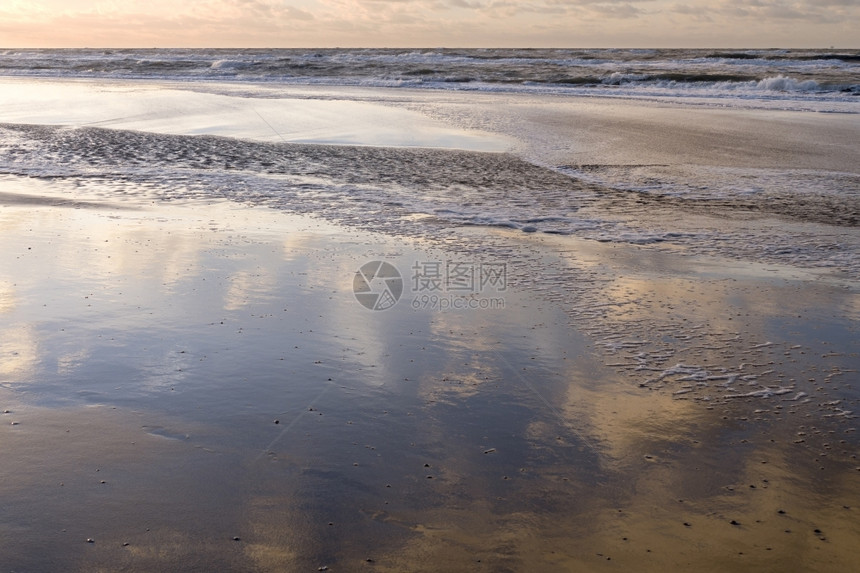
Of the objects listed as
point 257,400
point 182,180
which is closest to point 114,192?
Result: point 182,180

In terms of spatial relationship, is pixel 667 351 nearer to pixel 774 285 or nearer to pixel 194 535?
pixel 774 285

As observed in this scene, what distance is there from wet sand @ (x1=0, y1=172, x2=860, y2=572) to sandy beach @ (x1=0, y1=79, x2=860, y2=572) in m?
0.02

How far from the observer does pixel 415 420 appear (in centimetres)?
380

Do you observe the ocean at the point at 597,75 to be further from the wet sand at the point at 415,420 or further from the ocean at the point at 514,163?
the wet sand at the point at 415,420

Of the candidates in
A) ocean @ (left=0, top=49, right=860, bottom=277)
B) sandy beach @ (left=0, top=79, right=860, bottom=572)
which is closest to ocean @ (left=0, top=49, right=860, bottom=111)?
ocean @ (left=0, top=49, right=860, bottom=277)

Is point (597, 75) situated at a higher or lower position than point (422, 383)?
higher

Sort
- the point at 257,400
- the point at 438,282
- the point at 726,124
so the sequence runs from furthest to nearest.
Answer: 1. the point at 726,124
2. the point at 438,282
3. the point at 257,400

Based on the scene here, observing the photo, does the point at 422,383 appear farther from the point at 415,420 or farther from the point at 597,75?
the point at 597,75

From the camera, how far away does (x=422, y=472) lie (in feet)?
10.9

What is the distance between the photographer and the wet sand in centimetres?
284

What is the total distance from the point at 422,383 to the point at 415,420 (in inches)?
18.1

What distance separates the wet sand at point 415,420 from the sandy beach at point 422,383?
0.02 metres

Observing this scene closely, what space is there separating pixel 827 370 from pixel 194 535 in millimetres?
3663

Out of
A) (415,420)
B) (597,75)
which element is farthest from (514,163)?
(597,75)
